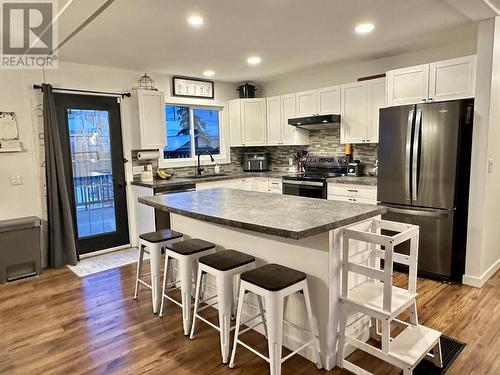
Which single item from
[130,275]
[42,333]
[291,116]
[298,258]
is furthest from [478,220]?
[42,333]

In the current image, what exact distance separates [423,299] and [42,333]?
3.25 meters

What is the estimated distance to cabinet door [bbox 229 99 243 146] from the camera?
5766 millimetres

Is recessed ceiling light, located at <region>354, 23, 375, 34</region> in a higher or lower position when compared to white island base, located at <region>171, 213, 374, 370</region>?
higher

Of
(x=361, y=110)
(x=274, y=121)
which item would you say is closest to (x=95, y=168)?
(x=274, y=121)

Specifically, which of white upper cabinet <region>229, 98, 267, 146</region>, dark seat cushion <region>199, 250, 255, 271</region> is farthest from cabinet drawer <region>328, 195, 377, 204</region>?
dark seat cushion <region>199, 250, 255, 271</region>

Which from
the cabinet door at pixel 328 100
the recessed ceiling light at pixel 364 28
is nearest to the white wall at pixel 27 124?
the cabinet door at pixel 328 100

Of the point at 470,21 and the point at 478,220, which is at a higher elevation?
the point at 470,21

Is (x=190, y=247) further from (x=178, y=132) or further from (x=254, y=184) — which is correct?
(x=178, y=132)

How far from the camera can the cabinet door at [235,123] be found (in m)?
5.77

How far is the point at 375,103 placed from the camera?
170 inches

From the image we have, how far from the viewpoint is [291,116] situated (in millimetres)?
5316

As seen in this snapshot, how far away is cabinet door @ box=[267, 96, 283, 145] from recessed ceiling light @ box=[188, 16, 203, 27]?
264 cm

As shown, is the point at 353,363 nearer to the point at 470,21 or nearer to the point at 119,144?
the point at 470,21

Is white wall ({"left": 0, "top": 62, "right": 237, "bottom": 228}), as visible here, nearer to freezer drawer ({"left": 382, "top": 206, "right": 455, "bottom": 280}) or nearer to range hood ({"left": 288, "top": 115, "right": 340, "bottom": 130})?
range hood ({"left": 288, "top": 115, "right": 340, "bottom": 130})
